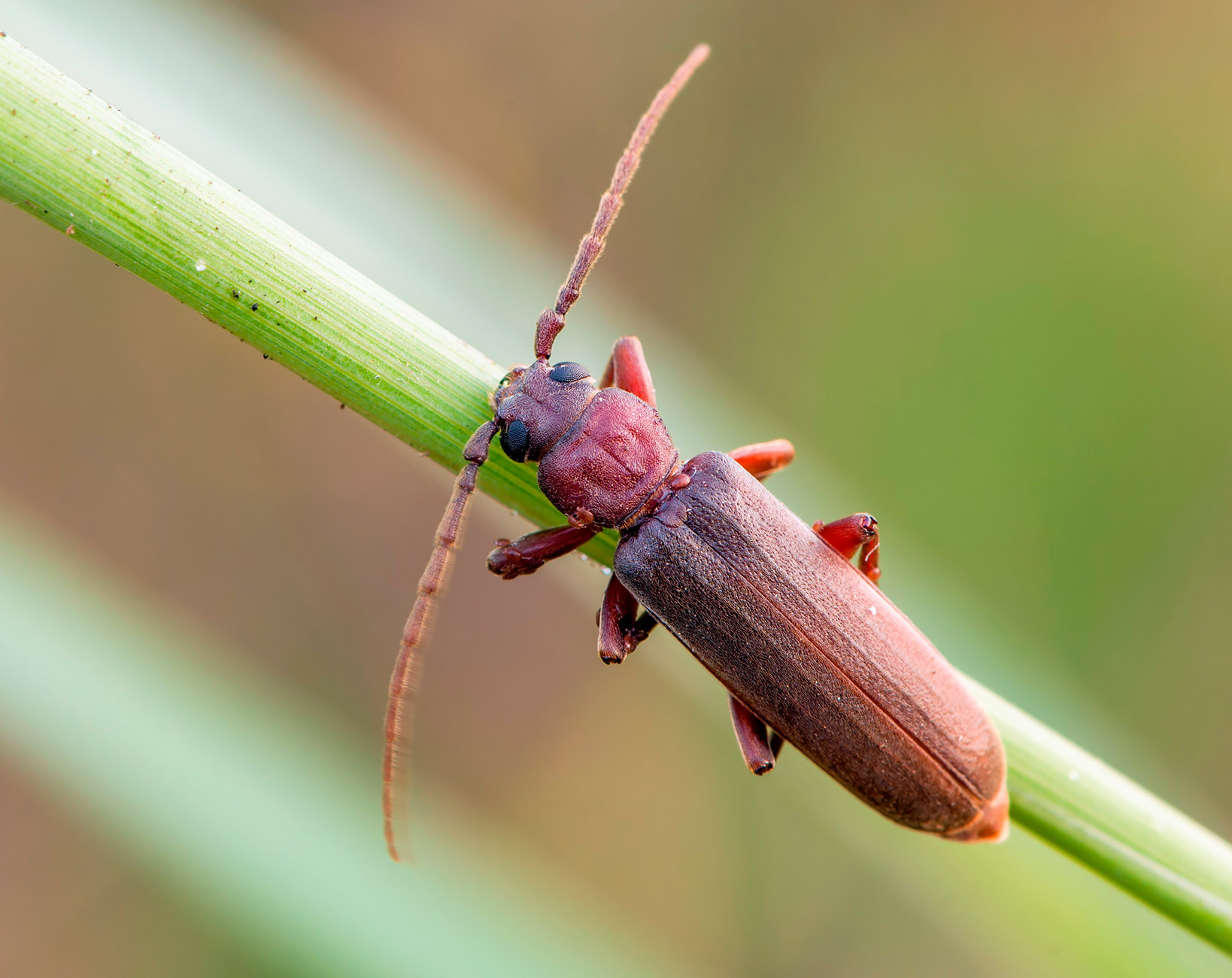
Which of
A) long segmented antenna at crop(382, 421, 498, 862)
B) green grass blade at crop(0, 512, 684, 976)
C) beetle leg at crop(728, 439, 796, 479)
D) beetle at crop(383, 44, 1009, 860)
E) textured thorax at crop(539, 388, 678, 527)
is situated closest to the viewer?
long segmented antenna at crop(382, 421, 498, 862)

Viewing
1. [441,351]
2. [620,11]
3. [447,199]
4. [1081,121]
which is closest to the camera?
[441,351]

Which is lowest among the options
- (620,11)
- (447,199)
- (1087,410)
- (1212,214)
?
A: (447,199)

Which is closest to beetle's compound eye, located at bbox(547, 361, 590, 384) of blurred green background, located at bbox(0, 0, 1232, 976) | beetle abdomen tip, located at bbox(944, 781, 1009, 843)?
blurred green background, located at bbox(0, 0, 1232, 976)

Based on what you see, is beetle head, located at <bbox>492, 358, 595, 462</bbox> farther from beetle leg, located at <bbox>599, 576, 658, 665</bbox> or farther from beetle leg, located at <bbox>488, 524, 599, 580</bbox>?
beetle leg, located at <bbox>599, 576, 658, 665</bbox>

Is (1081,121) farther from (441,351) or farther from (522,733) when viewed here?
(522,733)

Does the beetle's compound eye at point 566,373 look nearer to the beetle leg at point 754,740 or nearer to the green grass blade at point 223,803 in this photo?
the beetle leg at point 754,740

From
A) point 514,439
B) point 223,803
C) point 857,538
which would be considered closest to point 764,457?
point 857,538

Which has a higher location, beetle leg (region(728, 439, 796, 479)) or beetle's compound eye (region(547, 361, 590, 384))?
beetle leg (region(728, 439, 796, 479))

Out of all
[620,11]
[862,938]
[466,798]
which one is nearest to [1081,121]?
[620,11]
